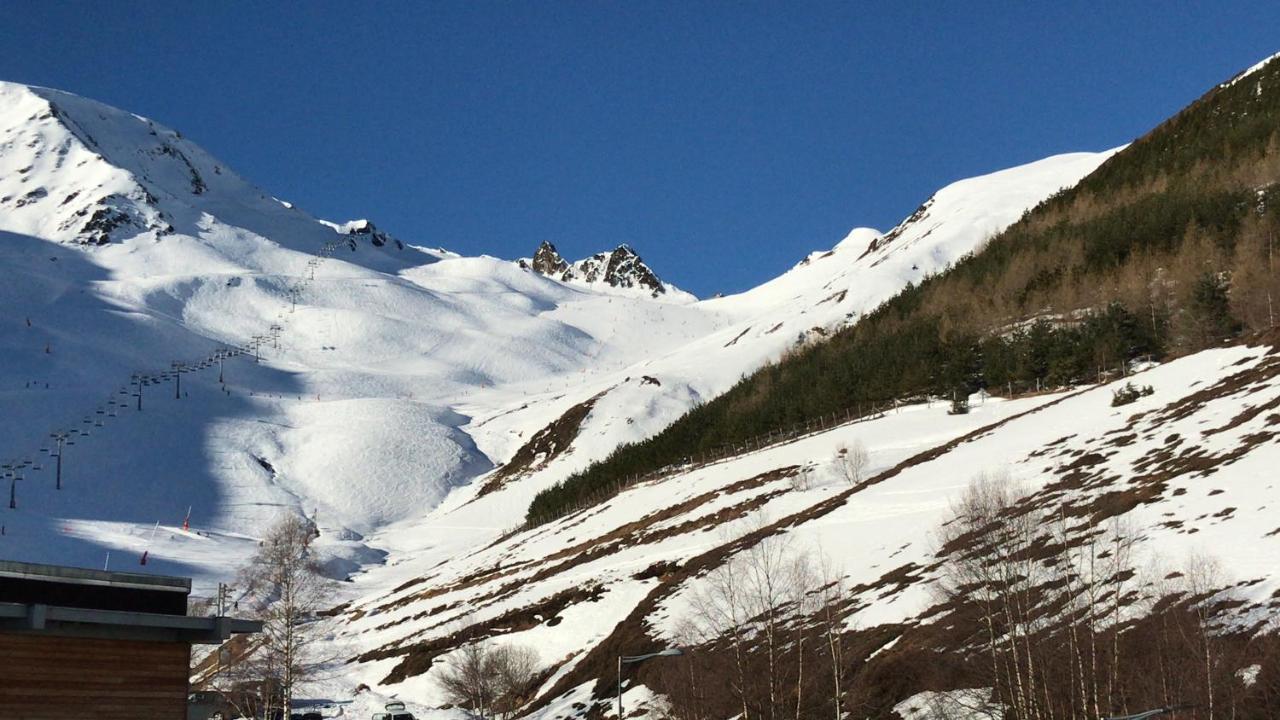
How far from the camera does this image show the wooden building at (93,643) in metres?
20.9

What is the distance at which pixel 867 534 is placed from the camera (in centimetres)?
6700

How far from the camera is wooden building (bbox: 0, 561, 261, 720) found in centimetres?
2094

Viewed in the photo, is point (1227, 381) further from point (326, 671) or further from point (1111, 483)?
point (326, 671)

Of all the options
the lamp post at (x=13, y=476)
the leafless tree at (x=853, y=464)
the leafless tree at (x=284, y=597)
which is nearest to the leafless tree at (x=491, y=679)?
the leafless tree at (x=284, y=597)

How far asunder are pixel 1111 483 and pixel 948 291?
113432mm

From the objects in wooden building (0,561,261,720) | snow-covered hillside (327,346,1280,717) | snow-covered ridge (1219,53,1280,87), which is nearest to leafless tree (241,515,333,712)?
snow-covered hillside (327,346,1280,717)

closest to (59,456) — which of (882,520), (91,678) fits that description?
(882,520)

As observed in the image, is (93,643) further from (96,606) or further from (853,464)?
(853,464)

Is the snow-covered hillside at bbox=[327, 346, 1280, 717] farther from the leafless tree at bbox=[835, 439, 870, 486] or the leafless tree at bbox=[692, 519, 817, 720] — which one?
the leafless tree at bbox=[692, 519, 817, 720]

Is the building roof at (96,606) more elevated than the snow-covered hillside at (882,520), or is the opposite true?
the snow-covered hillside at (882,520)

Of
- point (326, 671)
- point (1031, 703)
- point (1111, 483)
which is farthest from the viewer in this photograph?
point (326, 671)

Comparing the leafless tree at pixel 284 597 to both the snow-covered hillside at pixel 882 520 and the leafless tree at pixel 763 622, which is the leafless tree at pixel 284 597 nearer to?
the snow-covered hillside at pixel 882 520

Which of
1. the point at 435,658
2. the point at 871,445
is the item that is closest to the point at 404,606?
the point at 435,658

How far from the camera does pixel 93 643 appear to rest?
71.5ft
